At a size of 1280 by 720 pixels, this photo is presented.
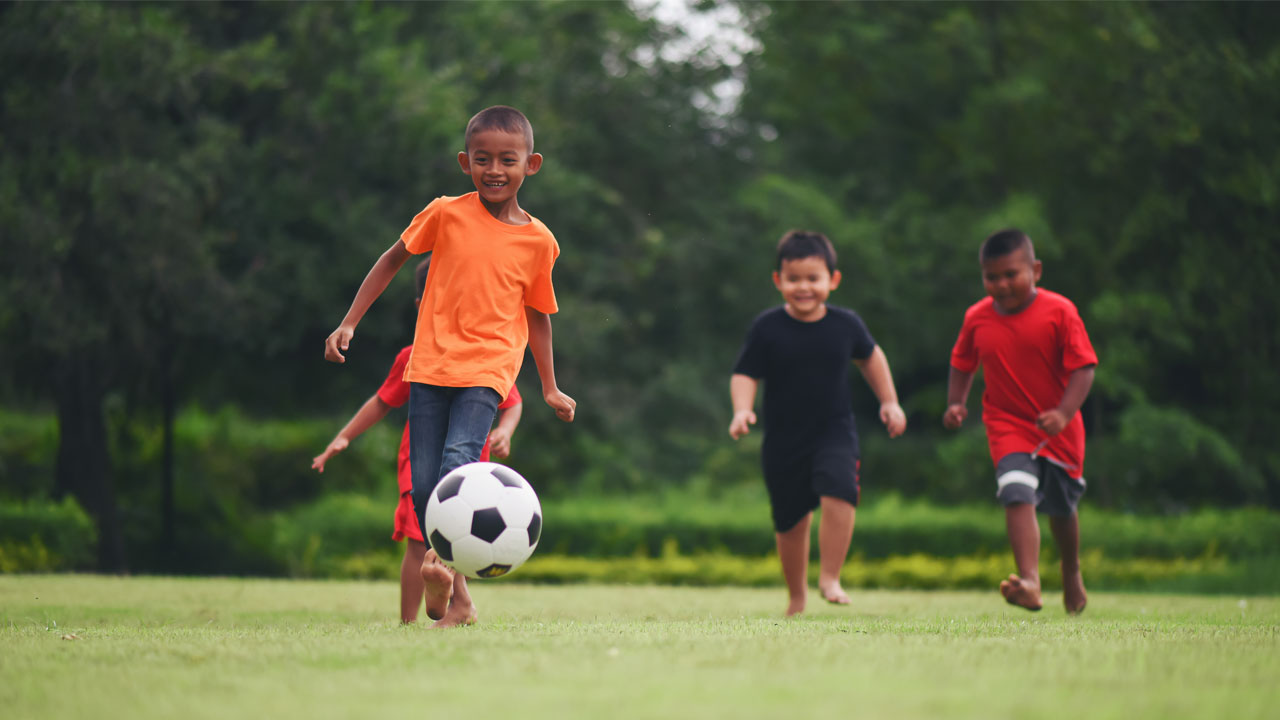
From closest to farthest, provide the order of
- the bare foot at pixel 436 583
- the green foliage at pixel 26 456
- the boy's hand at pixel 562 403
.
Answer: the bare foot at pixel 436 583
the boy's hand at pixel 562 403
the green foliage at pixel 26 456

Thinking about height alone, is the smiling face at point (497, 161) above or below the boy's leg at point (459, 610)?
above

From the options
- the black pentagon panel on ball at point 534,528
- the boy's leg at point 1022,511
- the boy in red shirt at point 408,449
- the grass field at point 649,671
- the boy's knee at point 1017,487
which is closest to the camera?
the grass field at point 649,671

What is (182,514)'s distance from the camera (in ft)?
53.5

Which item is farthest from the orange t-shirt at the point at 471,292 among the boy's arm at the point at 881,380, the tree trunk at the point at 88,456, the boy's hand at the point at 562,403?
the tree trunk at the point at 88,456

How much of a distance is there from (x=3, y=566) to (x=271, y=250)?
5.01 m

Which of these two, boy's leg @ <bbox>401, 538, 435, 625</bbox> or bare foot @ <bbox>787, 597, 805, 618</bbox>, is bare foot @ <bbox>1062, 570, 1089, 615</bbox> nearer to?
bare foot @ <bbox>787, 597, 805, 618</bbox>

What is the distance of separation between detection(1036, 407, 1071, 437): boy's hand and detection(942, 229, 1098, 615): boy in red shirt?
9 cm

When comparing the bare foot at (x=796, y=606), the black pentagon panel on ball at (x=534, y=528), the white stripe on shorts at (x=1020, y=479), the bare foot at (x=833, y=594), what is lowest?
the bare foot at (x=796, y=606)

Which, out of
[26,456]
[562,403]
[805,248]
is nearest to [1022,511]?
[805,248]

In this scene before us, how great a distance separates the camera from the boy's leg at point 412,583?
5664mm

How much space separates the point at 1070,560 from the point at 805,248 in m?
2.39

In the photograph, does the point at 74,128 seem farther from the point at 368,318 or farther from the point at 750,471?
the point at 750,471

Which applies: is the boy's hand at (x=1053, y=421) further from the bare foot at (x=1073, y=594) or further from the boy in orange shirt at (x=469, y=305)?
the boy in orange shirt at (x=469, y=305)

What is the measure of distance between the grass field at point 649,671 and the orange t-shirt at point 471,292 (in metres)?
1.11
